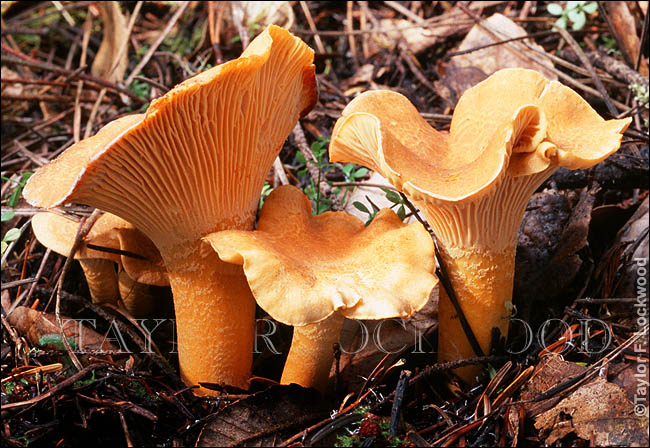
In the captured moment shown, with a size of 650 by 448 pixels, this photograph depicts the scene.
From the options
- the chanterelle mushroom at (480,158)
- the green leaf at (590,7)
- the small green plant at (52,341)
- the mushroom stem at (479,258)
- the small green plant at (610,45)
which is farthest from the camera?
the small green plant at (610,45)

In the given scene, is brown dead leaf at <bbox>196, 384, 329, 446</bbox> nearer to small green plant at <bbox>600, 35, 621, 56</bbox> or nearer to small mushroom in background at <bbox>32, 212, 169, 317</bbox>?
small mushroom in background at <bbox>32, 212, 169, 317</bbox>

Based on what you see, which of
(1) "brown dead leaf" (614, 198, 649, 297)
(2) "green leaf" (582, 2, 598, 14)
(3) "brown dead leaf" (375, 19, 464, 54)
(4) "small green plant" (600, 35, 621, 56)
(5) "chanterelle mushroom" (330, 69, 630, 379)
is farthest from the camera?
(3) "brown dead leaf" (375, 19, 464, 54)

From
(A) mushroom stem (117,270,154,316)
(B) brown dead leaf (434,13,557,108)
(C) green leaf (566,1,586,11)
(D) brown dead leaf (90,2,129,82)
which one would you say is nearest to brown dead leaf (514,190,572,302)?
(B) brown dead leaf (434,13,557,108)

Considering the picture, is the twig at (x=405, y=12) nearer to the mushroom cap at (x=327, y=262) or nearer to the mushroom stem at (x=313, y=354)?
the mushroom cap at (x=327, y=262)

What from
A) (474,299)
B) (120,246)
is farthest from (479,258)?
(120,246)

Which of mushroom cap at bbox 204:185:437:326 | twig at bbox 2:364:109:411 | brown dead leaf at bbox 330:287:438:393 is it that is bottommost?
brown dead leaf at bbox 330:287:438:393

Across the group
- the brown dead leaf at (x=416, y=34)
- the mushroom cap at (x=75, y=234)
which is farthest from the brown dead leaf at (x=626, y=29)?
the mushroom cap at (x=75, y=234)

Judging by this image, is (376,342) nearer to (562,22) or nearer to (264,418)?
(264,418)
